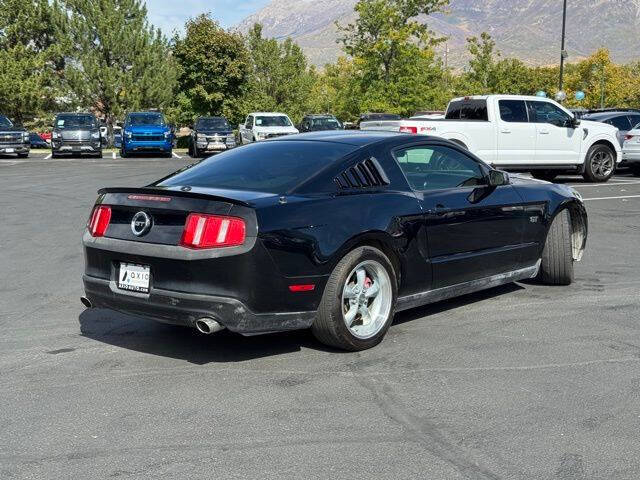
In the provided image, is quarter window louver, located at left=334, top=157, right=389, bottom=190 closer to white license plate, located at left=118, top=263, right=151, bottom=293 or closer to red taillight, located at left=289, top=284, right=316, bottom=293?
red taillight, located at left=289, top=284, right=316, bottom=293

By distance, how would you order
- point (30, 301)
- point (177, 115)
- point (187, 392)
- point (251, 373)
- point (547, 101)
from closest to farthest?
point (187, 392), point (251, 373), point (30, 301), point (547, 101), point (177, 115)

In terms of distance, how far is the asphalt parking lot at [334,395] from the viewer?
3748mm

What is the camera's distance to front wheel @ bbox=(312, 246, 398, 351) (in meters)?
5.34

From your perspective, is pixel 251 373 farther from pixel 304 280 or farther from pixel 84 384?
pixel 84 384

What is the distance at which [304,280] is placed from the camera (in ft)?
17.0

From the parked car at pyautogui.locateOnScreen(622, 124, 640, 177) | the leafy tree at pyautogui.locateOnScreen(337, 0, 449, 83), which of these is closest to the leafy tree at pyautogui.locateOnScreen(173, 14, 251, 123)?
the leafy tree at pyautogui.locateOnScreen(337, 0, 449, 83)

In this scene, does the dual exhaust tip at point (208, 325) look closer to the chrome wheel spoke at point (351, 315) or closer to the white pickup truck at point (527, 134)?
the chrome wheel spoke at point (351, 315)

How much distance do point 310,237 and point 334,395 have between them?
3.50 feet

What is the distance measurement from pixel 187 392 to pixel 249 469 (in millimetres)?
1175

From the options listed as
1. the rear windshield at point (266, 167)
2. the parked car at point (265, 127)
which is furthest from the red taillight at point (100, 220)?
the parked car at point (265, 127)

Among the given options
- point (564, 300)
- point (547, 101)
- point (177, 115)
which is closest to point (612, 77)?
point (177, 115)

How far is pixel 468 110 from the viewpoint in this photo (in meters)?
18.0

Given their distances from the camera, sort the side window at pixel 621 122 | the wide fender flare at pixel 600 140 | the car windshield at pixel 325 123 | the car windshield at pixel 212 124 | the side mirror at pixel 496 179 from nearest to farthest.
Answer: the side mirror at pixel 496 179, the wide fender flare at pixel 600 140, the side window at pixel 621 122, the car windshield at pixel 212 124, the car windshield at pixel 325 123

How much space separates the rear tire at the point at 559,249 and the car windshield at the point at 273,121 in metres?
26.0
